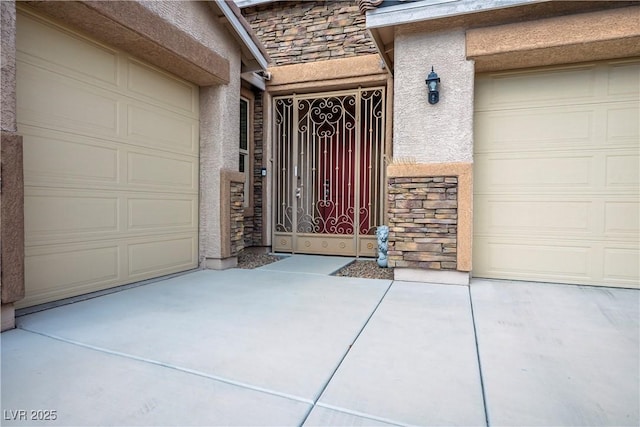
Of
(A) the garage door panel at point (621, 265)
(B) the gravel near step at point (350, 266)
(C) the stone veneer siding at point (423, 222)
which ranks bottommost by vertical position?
(B) the gravel near step at point (350, 266)

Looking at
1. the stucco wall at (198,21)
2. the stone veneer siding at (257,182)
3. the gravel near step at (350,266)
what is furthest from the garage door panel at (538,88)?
the stone veneer siding at (257,182)

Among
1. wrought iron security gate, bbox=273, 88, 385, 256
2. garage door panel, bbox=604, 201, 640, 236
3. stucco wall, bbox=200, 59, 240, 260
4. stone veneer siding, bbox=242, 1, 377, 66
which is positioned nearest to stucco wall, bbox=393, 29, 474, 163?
Result: wrought iron security gate, bbox=273, 88, 385, 256

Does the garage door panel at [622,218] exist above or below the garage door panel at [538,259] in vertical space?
above

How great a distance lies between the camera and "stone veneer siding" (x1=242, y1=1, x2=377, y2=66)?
19.4 feet

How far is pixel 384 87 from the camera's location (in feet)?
18.4

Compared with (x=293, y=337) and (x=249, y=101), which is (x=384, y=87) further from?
(x=293, y=337)

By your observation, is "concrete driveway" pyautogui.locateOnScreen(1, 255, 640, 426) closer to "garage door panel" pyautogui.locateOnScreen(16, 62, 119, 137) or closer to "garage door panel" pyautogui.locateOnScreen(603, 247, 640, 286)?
"garage door panel" pyautogui.locateOnScreen(603, 247, 640, 286)

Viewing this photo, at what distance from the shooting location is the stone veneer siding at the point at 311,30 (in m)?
5.90

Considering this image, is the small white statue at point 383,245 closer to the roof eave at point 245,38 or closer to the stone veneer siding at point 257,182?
the stone veneer siding at point 257,182

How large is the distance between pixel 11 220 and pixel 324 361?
92.6 inches

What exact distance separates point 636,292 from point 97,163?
5.68 metres

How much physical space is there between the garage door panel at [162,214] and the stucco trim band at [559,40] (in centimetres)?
386

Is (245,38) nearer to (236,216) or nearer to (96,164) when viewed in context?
(236,216)

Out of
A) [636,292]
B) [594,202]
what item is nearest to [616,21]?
[594,202]
